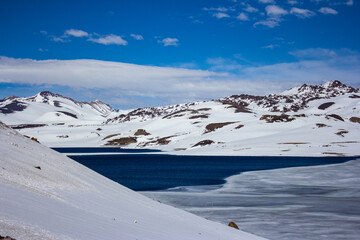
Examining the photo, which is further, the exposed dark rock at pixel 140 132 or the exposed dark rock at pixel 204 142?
the exposed dark rock at pixel 140 132

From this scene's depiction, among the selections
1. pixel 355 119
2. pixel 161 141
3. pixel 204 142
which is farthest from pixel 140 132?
pixel 355 119

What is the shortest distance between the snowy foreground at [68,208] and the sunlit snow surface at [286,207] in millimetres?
4988

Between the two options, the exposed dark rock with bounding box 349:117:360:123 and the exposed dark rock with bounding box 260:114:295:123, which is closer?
the exposed dark rock with bounding box 260:114:295:123

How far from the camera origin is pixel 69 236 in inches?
253

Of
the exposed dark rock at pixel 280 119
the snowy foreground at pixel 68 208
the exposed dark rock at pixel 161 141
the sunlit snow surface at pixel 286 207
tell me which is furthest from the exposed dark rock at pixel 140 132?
the snowy foreground at pixel 68 208

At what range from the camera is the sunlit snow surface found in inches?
653

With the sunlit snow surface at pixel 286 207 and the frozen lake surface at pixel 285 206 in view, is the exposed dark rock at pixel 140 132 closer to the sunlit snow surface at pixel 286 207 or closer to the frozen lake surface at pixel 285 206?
the frozen lake surface at pixel 285 206

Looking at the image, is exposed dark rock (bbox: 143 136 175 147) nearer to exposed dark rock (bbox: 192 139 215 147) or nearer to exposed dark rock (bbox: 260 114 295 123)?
exposed dark rock (bbox: 192 139 215 147)

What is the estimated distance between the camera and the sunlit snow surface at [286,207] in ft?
54.4

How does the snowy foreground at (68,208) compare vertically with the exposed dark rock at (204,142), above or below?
below

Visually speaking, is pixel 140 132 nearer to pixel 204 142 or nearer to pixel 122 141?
pixel 122 141

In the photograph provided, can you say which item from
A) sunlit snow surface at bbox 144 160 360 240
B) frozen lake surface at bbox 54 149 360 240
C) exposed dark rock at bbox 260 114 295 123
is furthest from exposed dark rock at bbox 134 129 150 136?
sunlit snow surface at bbox 144 160 360 240

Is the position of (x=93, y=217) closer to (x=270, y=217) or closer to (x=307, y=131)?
(x=270, y=217)

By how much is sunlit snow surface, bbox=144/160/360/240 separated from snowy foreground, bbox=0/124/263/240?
16.4 ft
